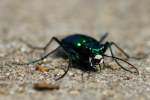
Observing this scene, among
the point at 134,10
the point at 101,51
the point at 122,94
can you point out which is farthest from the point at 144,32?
the point at 122,94

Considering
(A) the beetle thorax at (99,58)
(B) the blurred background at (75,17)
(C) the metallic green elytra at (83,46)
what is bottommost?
(A) the beetle thorax at (99,58)

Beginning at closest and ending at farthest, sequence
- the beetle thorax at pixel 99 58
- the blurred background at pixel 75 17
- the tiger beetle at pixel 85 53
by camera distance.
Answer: the beetle thorax at pixel 99 58
the tiger beetle at pixel 85 53
the blurred background at pixel 75 17

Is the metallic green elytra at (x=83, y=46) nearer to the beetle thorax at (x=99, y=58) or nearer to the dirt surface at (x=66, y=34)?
the beetle thorax at (x=99, y=58)

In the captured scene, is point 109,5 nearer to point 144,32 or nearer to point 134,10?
point 134,10

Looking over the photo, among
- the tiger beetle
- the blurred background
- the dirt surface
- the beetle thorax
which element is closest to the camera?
the dirt surface

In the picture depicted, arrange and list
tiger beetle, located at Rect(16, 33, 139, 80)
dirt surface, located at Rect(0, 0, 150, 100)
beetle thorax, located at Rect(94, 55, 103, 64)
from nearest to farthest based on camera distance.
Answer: dirt surface, located at Rect(0, 0, 150, 100) → beetle thorax, located at Rect(94, 55, 103, 64) → tiger beetle, located at Rect(16, 33, 139, 80)

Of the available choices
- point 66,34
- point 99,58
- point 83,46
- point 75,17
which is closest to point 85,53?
point 83,46

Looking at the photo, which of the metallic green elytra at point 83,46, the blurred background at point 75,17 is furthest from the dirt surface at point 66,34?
the metallic green elytra at point 83,46

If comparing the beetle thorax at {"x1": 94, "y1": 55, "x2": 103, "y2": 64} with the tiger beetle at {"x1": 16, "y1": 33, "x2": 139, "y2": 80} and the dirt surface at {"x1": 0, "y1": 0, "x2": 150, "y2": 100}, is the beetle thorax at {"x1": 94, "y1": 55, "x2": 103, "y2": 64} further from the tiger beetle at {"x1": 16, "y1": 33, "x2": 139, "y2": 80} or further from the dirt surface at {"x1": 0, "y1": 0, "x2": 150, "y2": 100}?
the dirt surface at {"x1": 0, "y1": 0, "x2": 150, "y2": 100}

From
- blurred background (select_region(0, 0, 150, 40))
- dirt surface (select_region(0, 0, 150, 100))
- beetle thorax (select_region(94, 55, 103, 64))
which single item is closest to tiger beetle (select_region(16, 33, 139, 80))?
beetle thorax (select_region(94, 55, 103, 64))
